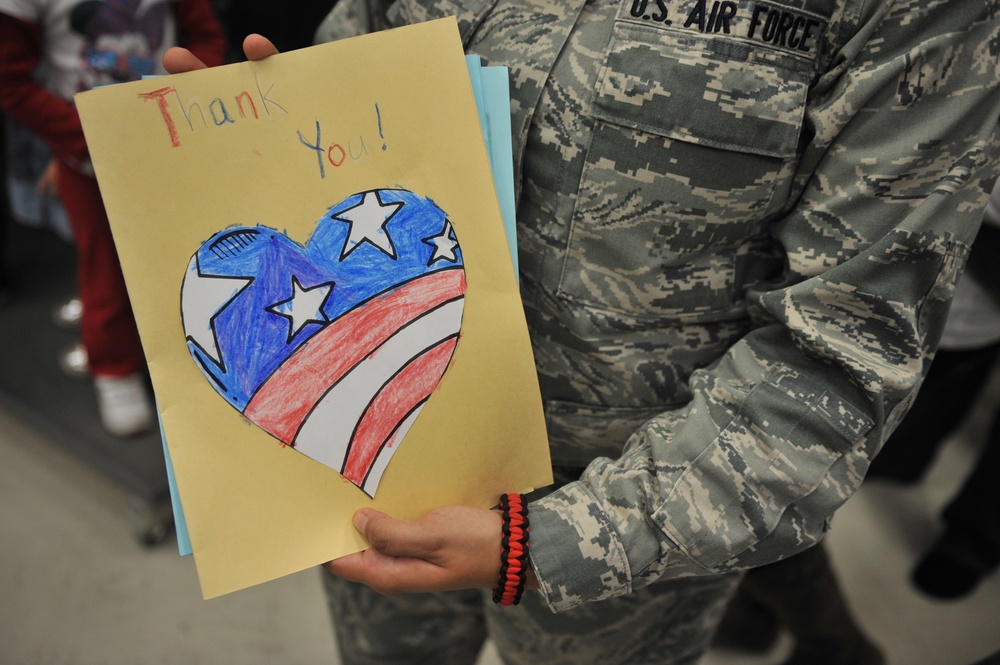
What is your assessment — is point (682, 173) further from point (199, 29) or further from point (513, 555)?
point (199, 29)

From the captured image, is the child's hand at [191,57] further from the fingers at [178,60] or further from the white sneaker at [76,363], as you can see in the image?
the white sneaker at [76,363]

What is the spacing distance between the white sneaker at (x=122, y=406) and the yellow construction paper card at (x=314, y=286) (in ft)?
3.59

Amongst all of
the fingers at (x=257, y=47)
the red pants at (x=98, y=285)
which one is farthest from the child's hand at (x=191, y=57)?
the red pants at (x=98, y=285)

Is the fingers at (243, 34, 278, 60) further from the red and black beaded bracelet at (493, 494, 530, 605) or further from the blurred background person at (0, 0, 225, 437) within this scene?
the blurred background person at (0, 0, 225, 437)

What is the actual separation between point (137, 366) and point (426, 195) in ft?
4.03

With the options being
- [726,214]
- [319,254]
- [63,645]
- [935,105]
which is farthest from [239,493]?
[63,645]

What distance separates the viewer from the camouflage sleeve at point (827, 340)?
1.42 ft

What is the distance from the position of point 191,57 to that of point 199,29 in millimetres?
869

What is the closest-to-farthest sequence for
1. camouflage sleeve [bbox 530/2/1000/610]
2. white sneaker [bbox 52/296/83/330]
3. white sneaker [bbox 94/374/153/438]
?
camouflage sleeve [bbox 530/2/1000/610] < white sneaker [bbox 94/374/153/438] < white sneaker [bbox 52/296/83/330]

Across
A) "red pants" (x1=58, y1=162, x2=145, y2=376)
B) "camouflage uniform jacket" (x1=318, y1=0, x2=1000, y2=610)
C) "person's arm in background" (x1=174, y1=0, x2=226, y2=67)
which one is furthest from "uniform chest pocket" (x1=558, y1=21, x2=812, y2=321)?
"red pants" (x1=58, y1=162, x2=145, y2=376)

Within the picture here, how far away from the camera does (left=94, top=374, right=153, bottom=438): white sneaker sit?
1.44 metres


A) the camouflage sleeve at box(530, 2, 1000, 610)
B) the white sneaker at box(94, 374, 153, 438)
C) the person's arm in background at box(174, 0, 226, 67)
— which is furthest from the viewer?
the white sneaker at box(94, 374, 153, 438)

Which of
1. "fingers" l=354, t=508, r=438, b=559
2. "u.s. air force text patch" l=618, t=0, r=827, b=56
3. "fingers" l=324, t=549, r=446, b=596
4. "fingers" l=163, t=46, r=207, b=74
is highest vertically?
"u.s. air force text patch" l=618, t=0, r=827, b=56

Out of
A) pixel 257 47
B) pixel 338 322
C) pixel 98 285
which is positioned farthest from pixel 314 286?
pixel 98 285
